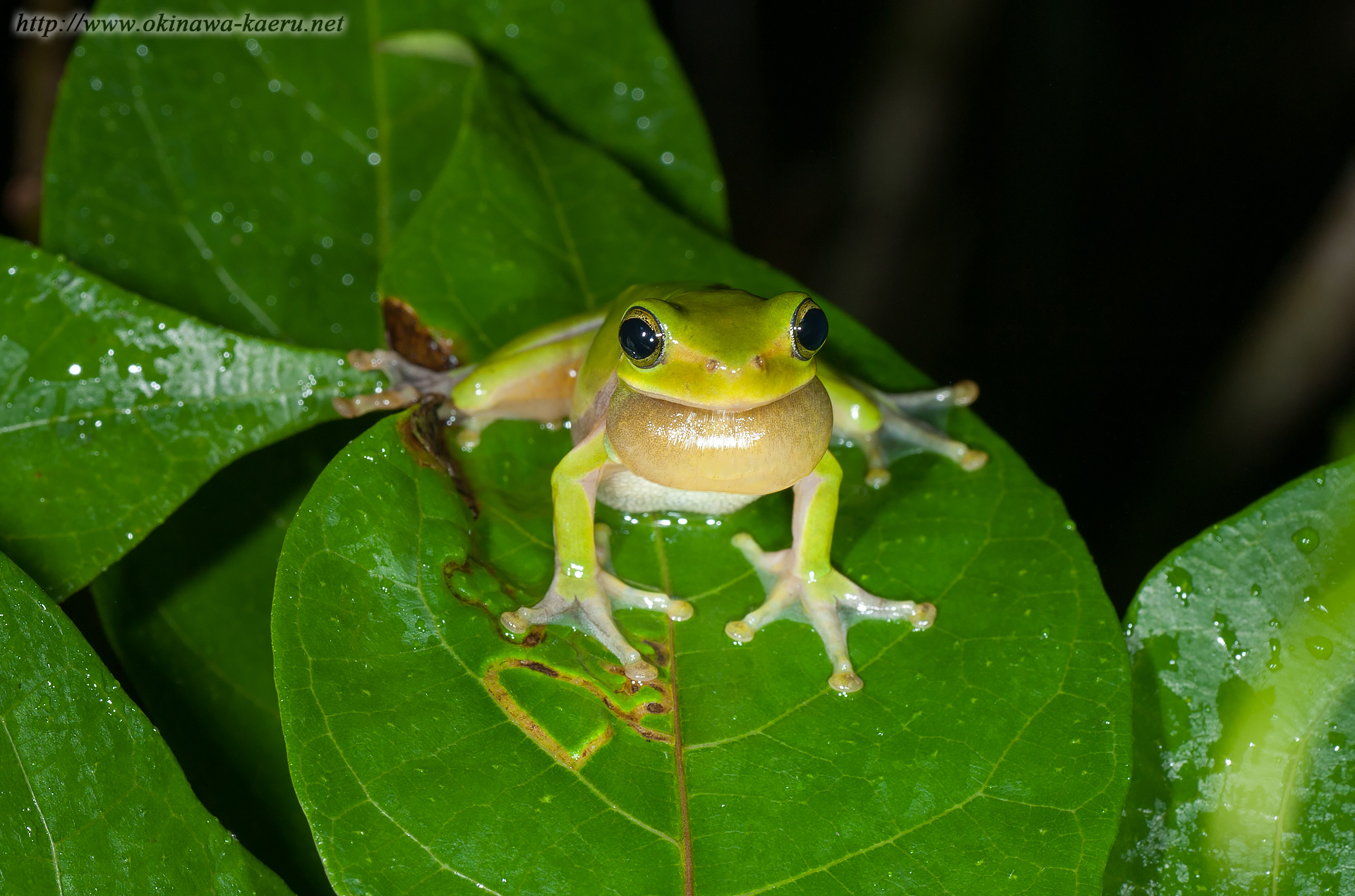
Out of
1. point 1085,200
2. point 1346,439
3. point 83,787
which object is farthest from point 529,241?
point 1085,200

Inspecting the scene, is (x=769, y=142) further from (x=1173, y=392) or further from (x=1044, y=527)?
(x=1044, y=527)

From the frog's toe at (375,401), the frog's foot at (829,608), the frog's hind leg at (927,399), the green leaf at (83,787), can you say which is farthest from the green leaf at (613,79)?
the green leaf at (83,787)

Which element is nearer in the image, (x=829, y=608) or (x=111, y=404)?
(x=829, y=608)

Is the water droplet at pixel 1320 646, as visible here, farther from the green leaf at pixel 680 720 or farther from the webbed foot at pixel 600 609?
the webbed foot at pixel 600 609

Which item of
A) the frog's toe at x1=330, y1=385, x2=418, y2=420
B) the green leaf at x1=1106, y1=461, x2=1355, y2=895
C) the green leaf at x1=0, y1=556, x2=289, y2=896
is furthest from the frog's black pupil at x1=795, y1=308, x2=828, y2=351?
the green leaf at x1=0, y1=556, x2=289, y2=896

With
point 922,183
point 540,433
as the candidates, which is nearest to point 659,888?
point 540,433

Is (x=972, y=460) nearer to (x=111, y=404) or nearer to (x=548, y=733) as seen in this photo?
(x=548, y=733)
